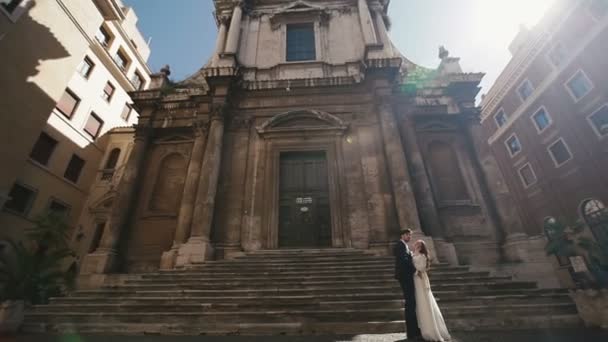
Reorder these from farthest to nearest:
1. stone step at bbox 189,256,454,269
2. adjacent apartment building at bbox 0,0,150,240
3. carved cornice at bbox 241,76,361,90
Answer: adjacent apartment building at bbox 0,0,150,240 < carved cornice at bbox 241,76,361,90 < stone step at bbox 189,256,454,269

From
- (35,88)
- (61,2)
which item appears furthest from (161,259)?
(61,2)

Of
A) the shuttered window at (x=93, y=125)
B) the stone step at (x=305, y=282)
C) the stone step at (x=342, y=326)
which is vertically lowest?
the stone step at (x=342, y=326)

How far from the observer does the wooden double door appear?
9602 mm

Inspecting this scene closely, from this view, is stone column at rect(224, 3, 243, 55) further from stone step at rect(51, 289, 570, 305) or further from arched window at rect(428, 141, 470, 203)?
stone step at rect(51, 289, 570, 305)

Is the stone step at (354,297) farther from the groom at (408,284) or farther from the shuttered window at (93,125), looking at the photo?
the shuttered window at (93,125)

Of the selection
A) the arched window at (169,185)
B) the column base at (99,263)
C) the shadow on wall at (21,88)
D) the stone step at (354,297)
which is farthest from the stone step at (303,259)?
the shadow on wall at (21,88)

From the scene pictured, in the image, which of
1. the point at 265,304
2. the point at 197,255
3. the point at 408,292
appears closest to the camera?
the point at 408,292

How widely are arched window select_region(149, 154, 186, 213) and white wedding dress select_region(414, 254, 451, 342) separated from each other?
9043 millimetres

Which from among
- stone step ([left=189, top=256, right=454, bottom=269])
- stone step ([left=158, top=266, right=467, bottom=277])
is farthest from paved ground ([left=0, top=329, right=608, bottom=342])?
stone step ([left=189, top=256, right=454, bottom=269])

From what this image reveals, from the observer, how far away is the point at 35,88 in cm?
1354

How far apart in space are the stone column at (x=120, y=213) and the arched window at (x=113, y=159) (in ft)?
33.3

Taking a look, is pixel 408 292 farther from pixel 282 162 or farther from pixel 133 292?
pixel 282 162

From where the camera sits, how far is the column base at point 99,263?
8555 mm

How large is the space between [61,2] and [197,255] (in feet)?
55.0
